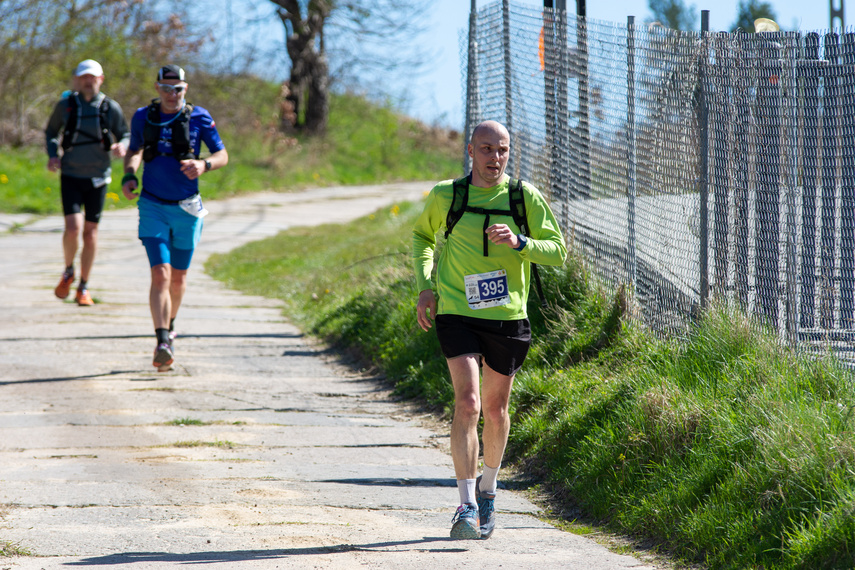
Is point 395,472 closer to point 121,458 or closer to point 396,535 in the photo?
point 396,535

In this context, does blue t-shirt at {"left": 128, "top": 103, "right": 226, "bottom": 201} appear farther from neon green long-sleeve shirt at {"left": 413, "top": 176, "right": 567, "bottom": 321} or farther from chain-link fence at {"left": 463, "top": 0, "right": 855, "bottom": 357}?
neon green long-sleeve shirt at {"left": 413, "top": 176, "right": 567, "bottom": 321}

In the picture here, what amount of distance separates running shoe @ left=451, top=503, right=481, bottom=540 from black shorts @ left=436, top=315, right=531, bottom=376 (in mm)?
611

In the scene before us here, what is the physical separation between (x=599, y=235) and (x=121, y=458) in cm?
342

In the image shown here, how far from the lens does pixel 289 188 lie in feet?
83.3

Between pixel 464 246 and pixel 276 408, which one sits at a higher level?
pixel 464 246

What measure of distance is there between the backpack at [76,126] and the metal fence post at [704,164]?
561 centimetres

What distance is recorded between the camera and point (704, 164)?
518 cm

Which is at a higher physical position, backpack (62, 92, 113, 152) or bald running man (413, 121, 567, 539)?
backpack (62, 92, 113, 152)

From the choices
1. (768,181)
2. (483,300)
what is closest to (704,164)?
(768,181)

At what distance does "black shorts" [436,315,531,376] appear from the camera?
3.98 metres

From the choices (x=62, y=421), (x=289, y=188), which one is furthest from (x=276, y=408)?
(x=289, y=188)

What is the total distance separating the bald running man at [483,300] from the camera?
12.9 ft

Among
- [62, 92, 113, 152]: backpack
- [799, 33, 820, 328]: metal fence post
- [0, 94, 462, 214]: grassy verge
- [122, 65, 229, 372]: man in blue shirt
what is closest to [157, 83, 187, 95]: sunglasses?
[122, 65, 229, 372]: man in blue shirt

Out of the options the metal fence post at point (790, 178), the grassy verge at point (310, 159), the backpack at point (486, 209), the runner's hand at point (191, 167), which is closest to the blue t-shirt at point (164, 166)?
the runner's hand at point (191, 167)
